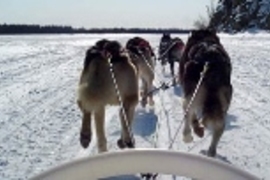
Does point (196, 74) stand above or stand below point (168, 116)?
above

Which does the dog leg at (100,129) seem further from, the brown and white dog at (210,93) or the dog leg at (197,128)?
the dog leg at (197,128)

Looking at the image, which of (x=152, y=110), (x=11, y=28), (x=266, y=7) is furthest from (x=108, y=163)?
(x=11, y=28)

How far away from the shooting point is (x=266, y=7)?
52.6 m

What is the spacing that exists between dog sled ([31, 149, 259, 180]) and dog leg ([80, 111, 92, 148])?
3.01m

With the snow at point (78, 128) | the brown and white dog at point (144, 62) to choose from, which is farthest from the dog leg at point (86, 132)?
the brown and white dog at point (144, 62)

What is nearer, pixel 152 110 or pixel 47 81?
pixel 152 110

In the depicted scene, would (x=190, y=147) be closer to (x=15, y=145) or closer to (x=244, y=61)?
(x=15, y=145)

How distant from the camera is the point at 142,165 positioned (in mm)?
1256

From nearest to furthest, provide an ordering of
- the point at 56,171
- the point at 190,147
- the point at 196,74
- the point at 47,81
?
the point at 56,171 < the point at 196,74 < the point at 190,147 < the point at 47,81

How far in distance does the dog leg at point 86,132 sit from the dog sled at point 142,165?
3.01 meters

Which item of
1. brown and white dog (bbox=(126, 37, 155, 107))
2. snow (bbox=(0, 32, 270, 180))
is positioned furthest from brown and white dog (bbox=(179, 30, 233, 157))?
brown and white dog (bbox=(126, 37, 155, 107))

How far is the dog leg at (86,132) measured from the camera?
4.26m

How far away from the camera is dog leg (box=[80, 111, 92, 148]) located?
4258 mm

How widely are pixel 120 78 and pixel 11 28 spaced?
9103cm
